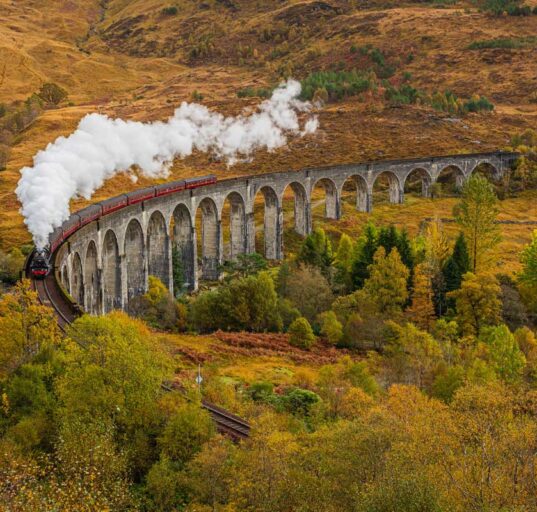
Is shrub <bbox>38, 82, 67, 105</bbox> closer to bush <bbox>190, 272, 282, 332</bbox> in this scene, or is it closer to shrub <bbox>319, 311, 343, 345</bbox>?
bush <bbox>190, 272, 282, 332</bbox>

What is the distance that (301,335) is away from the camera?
49.2 m

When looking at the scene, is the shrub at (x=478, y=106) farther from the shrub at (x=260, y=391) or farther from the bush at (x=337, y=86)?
the shrub at (x=260, y=391)

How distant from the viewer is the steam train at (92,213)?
3888cm

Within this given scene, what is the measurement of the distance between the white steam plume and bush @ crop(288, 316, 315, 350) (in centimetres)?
1791

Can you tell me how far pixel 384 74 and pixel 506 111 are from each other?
36852 millimetres

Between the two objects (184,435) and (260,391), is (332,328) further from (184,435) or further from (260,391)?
(184,435)

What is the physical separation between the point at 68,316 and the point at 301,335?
19.5 meters

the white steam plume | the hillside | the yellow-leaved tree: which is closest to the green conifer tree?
the white steam plume


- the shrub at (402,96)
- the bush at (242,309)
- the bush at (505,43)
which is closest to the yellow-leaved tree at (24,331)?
the bush at (242,309)

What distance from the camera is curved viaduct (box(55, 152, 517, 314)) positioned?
49531 millimetres

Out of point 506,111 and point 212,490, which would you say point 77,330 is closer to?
point 212,490

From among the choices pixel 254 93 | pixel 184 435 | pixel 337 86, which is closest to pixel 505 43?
pixel 337 86

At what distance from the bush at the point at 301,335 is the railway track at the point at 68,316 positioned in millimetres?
18011

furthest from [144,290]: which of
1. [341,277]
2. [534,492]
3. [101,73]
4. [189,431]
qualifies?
[101,73]
